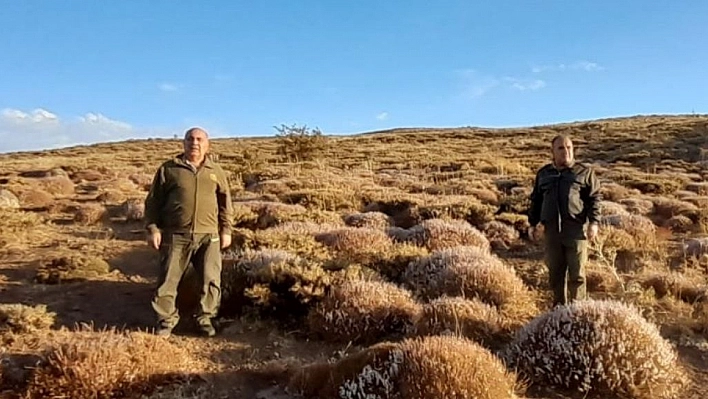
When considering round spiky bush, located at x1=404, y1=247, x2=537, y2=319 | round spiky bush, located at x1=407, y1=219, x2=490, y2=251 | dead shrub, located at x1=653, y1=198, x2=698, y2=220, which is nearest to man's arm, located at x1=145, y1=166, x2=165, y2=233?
round spiky bush, located at x1=404, y1=247, x2=537, y2=319

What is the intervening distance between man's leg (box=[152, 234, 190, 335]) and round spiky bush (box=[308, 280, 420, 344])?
1365 mm

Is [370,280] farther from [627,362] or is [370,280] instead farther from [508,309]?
[627,362]

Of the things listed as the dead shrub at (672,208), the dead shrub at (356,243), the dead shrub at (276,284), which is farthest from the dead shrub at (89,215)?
the dead shrub at (672,208)

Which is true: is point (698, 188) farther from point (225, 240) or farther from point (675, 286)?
point (225, 240)

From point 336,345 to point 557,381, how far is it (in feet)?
6.76

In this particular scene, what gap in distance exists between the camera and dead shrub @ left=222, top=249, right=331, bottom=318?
676 cm

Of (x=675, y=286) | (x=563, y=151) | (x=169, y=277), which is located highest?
(x=563, y=151)

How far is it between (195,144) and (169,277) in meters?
1.33

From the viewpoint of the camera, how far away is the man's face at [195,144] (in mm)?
6121

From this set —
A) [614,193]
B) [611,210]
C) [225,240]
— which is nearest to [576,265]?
[225,240]

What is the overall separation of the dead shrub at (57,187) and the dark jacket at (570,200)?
15366 mm

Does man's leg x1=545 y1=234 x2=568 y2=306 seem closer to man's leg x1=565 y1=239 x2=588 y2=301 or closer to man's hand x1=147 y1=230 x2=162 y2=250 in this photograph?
man's leg x1=565 y1=239 x2=588 y2=301

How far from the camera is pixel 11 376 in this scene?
4.84 metres

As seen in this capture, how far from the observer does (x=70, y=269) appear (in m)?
7.76
